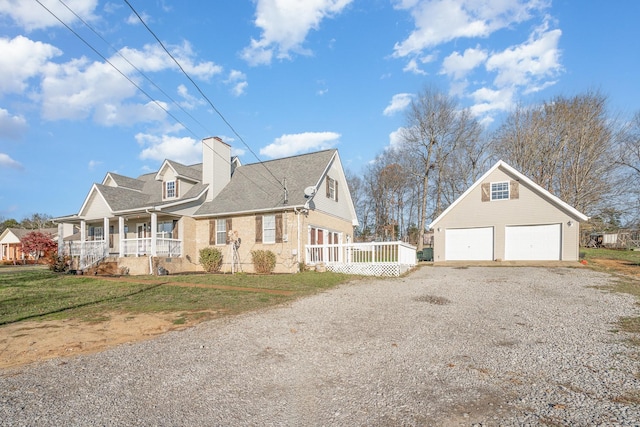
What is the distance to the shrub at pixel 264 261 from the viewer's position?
16.5 metres

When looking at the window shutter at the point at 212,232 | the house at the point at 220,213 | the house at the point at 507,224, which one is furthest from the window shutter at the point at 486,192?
the window shutter at the point at 212,232

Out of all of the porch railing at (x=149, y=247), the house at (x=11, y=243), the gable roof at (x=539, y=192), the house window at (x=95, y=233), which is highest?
the gable roof at (x=539, y=192)

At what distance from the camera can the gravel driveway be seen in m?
3.04

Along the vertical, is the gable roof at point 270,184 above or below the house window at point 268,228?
above

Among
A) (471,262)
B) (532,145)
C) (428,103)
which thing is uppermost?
(428,103)

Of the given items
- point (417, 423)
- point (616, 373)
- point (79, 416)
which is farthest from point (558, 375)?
point (79, 416)

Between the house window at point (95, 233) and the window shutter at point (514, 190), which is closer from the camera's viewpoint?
the window shutter at point (514, 190)

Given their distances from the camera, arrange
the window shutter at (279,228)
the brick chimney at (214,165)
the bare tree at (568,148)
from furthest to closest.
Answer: the bare tree at (568,148) < the brick chimney at (214,165) < the window shutter at (279,228)

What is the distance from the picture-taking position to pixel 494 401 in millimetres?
3240

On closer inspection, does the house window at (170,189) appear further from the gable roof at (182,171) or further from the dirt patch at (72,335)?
the dirt patch at (72,335)

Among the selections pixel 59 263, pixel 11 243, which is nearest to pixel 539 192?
pixel 59 263

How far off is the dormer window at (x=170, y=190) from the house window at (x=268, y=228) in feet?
20.8

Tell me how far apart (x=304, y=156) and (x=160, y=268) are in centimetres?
Answer: 1002

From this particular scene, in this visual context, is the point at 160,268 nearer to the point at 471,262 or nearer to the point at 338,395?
the point at 338,395
